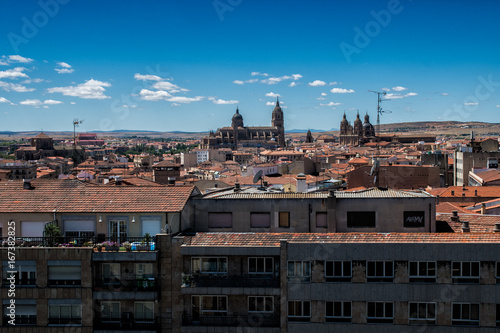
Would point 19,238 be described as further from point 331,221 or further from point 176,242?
point 331,221

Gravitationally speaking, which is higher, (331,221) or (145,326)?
(331,221)

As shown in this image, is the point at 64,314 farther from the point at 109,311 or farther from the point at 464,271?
the point at 464,271

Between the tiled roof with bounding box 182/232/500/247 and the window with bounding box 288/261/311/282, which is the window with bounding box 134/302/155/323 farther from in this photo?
the window with bounding box 288/261/311/282

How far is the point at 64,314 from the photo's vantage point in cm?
1739

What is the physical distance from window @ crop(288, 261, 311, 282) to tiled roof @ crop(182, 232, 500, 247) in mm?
629

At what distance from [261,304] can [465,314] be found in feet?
18.9

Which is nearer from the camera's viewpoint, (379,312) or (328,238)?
(379,312)

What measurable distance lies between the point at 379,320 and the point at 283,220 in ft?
15.6

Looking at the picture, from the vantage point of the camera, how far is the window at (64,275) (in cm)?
1738

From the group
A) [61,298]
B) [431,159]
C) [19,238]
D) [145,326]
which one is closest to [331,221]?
[145,326]

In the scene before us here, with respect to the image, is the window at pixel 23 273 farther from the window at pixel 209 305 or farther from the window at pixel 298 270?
the window at pixel 298 270

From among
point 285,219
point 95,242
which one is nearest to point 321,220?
point 285,219

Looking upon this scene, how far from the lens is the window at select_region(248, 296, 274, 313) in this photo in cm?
1714

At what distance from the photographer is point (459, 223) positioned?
68.6 feet
